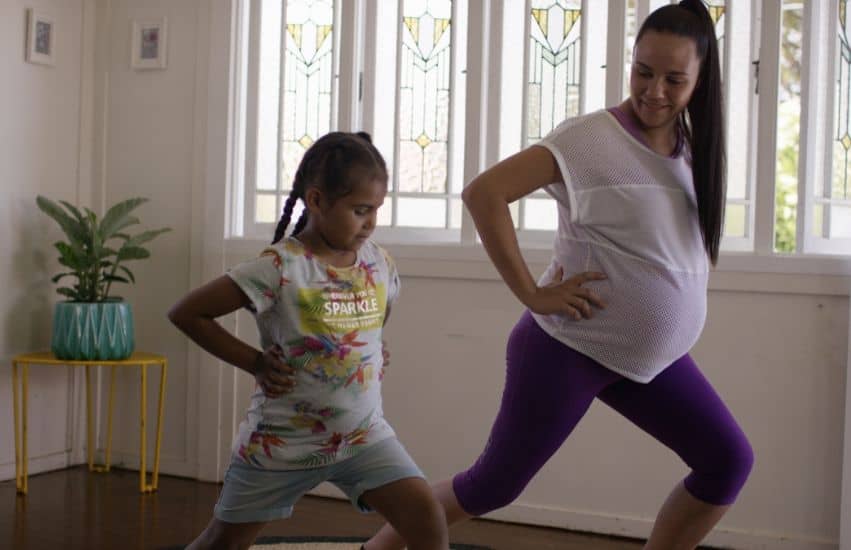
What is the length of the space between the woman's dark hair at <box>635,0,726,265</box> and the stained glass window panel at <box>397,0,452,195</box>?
181 centimetres

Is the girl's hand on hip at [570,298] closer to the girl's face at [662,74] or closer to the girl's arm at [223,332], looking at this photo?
the girl's face at [662,74]

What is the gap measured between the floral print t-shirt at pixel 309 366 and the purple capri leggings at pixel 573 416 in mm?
251

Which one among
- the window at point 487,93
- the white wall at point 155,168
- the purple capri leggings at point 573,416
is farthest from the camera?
the white wall at point 155,168

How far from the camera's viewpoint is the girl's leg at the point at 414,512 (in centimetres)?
215

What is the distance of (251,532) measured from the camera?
2.21 metres

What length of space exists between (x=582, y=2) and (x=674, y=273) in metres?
1.75

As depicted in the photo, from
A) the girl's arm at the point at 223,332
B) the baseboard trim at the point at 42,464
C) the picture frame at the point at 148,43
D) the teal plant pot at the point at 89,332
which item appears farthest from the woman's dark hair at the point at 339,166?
the baseboard trim at the point at 42,464

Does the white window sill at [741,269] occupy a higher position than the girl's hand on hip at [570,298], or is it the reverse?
the white window sill at [741,269]

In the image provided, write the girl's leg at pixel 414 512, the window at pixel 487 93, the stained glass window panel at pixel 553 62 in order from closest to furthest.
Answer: the girl's leg at pixel 414 512 < the window at pixel 487 93 < the stained glass window panel at pixel 553 62

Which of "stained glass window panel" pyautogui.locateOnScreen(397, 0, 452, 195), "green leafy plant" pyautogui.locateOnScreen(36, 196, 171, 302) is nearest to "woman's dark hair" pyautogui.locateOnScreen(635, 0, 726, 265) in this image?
"stained glass window panel" pyautogui.locateOnScreen(397, 0, 452, 195)

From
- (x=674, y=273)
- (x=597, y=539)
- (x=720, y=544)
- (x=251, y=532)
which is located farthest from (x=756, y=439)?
(x=251, y=532)

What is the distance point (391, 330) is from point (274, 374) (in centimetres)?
183

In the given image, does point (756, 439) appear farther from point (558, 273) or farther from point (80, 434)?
point (80, 434)

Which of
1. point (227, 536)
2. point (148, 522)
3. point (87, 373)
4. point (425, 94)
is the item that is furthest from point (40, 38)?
point (227, 536)
